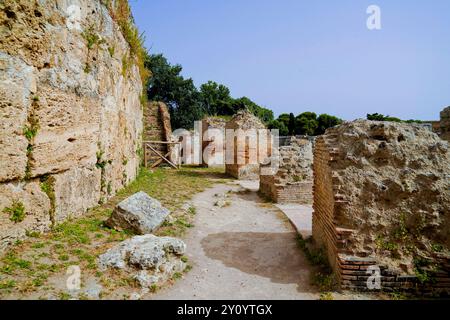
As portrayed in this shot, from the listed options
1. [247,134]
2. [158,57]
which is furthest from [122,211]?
[158,57]

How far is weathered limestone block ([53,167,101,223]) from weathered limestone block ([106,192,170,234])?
27.7 inches

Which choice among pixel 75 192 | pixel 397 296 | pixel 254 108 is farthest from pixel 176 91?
pixel 397 296

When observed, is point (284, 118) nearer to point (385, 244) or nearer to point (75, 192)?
point (75, 192)

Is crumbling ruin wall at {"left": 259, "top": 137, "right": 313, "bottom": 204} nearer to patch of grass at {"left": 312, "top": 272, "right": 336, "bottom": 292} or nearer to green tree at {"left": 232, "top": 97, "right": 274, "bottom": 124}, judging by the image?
patch of grass at {"left": 312, "top": 272, "right": 336, "bottom": 292}

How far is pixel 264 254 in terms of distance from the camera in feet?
16.1

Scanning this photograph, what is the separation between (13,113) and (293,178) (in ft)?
22.0

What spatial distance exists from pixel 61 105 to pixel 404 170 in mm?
5156

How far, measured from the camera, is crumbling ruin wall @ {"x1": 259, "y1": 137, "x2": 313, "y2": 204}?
8461mm

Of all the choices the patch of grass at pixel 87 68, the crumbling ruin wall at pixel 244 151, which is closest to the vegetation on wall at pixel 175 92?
the crumbling ruin wall at pixel 244 151

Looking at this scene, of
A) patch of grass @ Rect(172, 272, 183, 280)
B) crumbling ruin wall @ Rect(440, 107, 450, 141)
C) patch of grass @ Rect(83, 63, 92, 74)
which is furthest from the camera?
crumbling ruin wall @ Rect(440, 107, 450, 141)

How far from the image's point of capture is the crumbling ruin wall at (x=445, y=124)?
9852 millimetres

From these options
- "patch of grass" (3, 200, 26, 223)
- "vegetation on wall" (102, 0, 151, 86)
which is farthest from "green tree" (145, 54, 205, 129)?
"patch of grass" (3, 200, 26, 223)

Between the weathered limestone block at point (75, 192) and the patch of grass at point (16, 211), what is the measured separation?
724 millimetres

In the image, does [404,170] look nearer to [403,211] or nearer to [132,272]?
[403,211]
